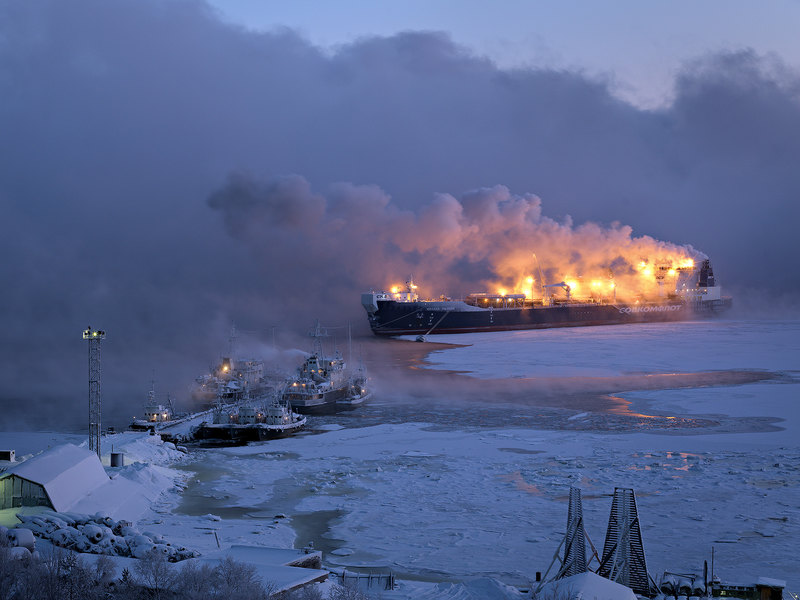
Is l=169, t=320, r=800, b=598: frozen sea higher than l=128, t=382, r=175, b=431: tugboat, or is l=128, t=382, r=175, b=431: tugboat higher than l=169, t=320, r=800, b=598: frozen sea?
l=128, t=382, r=175, b=431: tugboat

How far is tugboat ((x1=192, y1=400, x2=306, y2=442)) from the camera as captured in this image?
2966 centimetres

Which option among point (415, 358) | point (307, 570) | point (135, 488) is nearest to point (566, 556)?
point (307, 570)

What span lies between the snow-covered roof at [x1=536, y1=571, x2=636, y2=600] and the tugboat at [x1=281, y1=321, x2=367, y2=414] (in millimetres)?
22788

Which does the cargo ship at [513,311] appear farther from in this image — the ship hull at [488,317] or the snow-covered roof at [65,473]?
the snow-covered roof at [65,473]

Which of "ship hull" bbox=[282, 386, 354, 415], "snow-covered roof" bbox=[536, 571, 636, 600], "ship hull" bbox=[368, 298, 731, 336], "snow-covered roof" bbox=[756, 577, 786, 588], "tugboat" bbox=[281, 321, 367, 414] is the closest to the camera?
"snow-covered roof" bbox=[536, 571, 636, 600]

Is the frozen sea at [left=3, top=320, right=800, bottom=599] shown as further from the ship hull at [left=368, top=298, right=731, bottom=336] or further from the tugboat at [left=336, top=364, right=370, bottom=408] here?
the ship hull at [left=368, top=298, right=731, bottom=336]

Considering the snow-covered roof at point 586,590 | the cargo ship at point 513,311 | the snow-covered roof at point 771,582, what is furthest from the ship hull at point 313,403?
the cargo ship at point 513,311

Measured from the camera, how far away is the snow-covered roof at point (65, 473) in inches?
702

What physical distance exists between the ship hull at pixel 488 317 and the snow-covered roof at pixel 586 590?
8442 cm

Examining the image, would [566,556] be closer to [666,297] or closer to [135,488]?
[135,488]

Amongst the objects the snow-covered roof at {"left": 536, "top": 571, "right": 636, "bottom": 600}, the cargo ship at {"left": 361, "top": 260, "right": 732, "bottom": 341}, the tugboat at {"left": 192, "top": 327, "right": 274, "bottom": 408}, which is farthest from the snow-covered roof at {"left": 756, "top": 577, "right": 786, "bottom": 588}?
the cargo ship at {"left": 361, "top": 260, "right": 732, "bottom": 341}

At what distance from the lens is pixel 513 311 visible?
102m

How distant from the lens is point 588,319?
108 metres

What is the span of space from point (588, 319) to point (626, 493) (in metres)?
96.8
